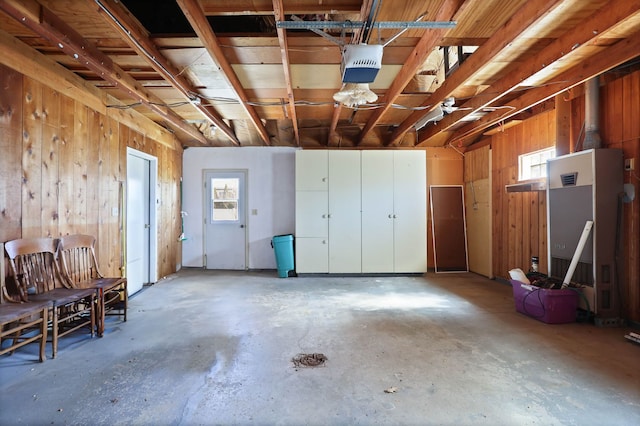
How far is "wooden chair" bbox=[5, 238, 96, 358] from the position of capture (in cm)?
252

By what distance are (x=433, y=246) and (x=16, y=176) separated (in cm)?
606

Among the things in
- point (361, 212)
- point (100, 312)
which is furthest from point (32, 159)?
point (361, 212)

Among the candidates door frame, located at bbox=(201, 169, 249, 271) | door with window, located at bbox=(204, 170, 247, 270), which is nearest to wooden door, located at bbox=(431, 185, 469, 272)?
door frame, located at bbox=(201, 169, 249, 271)

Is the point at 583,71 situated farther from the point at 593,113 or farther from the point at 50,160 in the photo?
the point at 50,160

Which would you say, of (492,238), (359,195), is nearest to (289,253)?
(359,195)

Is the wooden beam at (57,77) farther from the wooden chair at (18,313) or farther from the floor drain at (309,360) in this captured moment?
the floor drain at (309,360)

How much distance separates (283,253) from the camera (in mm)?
5527

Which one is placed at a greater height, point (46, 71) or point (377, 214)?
point (46, 71)

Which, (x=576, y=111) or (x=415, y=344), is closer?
(x=415, y=344)

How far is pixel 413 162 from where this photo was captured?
5.53 meters

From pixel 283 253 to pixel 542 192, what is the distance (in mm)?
4129

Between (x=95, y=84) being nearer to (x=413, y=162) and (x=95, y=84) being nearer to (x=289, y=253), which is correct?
(x=289, y=253)

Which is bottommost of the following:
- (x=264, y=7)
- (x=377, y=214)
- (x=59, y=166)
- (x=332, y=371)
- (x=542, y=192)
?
(x=332, y=371)

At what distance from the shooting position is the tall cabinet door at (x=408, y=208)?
18.1ft
